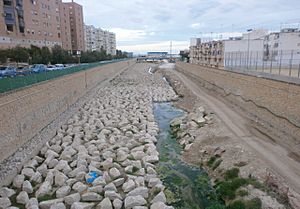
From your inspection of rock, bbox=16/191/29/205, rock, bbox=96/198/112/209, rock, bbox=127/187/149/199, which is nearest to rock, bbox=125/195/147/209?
rock, bbox=127/187/149/199

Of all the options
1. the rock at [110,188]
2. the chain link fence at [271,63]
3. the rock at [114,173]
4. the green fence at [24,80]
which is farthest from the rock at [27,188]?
the chain link fence at [271,63]

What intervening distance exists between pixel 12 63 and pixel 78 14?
48.3 meters

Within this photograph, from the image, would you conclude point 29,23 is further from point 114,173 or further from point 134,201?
point 134,201

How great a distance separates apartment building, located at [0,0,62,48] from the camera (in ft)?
140

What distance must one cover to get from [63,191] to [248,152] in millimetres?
7312

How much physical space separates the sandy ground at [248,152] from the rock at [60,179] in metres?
5.45

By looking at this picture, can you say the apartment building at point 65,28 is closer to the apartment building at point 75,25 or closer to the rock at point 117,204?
the apartment building at point 75,25

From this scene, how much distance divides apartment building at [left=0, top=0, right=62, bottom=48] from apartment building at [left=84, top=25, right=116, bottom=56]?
112 feet

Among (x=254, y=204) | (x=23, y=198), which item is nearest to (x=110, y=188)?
(x=23, y=198)

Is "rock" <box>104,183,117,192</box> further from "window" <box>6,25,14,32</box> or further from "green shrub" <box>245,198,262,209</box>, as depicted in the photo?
"window" <box>6,25,14,32</box>

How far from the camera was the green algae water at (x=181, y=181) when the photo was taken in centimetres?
823

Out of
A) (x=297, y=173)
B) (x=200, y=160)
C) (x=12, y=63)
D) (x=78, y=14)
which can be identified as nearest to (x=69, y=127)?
(x=200, y=160)

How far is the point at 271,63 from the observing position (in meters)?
16.1

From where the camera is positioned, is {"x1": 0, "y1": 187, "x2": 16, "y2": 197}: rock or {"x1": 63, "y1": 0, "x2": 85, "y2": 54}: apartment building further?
{"x1": 63, "y1": 0, "x2": 85, "y2": 54}: apartment building
